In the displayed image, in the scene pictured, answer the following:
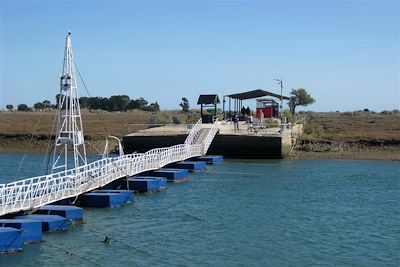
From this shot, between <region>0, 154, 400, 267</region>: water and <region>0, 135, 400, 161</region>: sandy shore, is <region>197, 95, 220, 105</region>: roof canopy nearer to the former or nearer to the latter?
<region>0, 135, 400, 161</region>: sandy shore

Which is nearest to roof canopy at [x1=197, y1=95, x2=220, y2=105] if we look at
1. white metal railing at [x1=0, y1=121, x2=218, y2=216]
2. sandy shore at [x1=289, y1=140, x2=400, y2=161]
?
sandy shore at [x1=289, y1=140, x2=400, y2=161]

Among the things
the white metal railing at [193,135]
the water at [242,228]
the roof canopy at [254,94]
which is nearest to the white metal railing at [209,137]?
the white metal railing at [193,135]

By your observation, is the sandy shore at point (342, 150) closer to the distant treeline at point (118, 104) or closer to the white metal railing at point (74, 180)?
the white metal railing at point (74, 180)

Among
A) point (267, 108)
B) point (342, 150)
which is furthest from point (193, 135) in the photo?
point (267, 108)

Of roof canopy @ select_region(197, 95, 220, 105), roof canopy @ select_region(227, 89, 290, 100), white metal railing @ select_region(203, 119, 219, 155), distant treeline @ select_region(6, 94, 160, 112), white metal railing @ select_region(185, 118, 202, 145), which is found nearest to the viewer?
white metal railing @ select_region(185, 118, 202, 145)

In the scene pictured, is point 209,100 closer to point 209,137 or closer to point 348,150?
point 209,137

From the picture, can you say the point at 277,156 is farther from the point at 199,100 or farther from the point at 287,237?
the point at 287,237

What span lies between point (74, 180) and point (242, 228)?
8.07m

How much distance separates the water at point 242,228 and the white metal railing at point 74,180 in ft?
5.23

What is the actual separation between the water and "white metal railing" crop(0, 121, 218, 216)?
5.23ft

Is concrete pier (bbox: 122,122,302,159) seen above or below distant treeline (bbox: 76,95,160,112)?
below

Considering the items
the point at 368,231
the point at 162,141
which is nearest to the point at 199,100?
the point at 162,141

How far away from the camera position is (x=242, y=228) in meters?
24.2

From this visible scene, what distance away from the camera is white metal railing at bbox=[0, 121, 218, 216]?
22.7m
